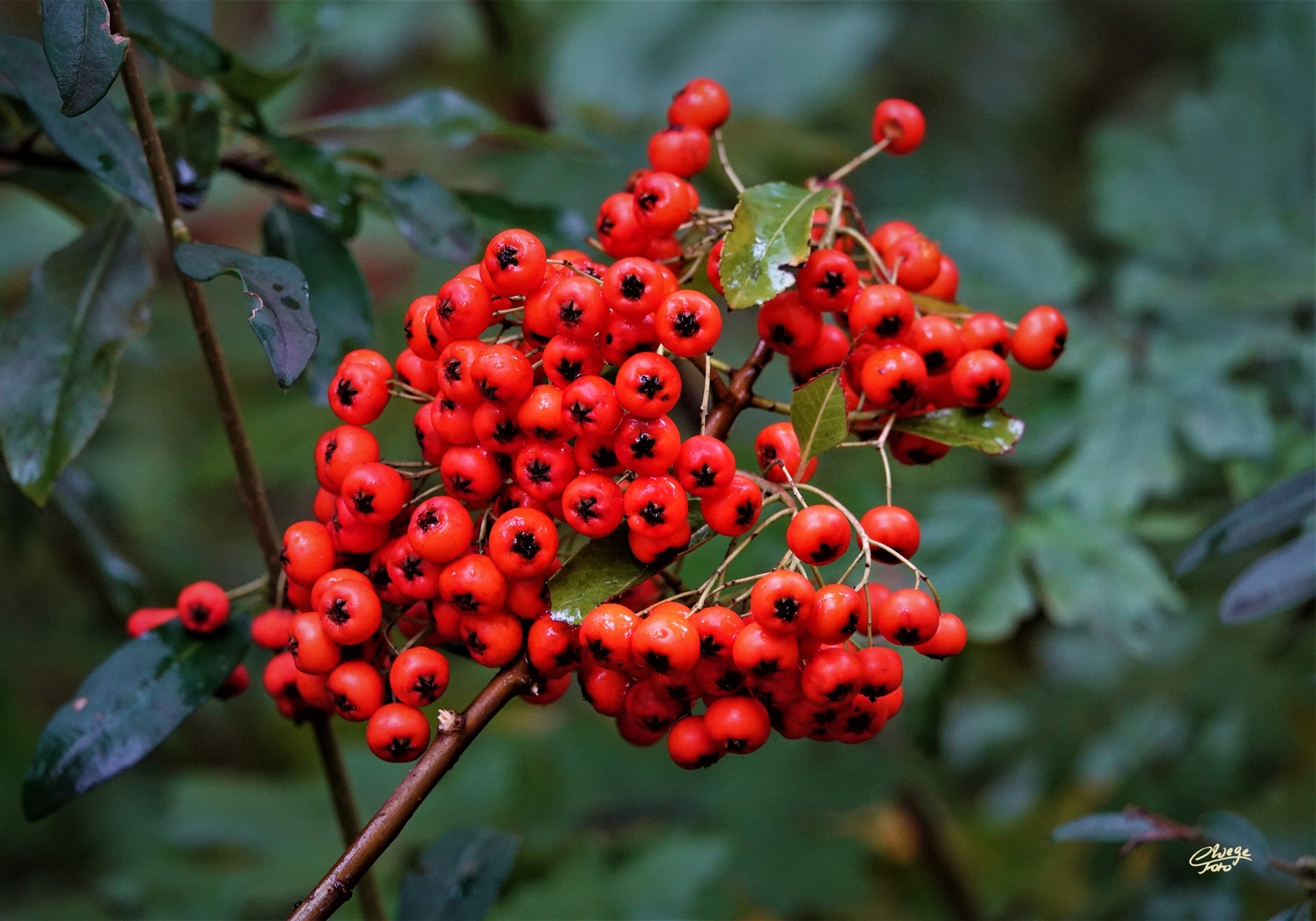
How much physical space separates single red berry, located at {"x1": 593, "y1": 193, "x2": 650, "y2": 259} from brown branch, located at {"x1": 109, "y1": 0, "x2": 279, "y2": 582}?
0.37 metres

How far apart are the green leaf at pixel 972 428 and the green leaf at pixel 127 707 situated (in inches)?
27.9

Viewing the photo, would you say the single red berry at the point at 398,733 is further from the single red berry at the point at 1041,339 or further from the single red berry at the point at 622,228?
the single red berry at the point at 1041,339

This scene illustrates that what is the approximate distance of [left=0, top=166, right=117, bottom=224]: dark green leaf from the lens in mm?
1194

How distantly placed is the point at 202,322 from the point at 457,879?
0.68 m

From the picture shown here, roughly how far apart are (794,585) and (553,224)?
2.55 ft

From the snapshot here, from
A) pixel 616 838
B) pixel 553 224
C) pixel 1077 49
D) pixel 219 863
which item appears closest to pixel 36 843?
pixel 219 863

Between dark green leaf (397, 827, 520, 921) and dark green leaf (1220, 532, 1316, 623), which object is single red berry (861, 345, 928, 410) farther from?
dark green leaf (397, 827, 520, 921)

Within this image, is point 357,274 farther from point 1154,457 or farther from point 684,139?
point 1154,457

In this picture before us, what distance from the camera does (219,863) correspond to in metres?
2.36

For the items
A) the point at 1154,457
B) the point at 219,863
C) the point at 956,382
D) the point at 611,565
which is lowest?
the point at 219,863

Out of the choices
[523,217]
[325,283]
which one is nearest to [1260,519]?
[523,217]

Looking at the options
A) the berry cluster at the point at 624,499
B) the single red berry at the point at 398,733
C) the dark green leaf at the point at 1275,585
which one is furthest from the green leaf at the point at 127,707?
the dark green leaf at the point at 1275,585

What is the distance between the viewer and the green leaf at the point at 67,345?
96 cm

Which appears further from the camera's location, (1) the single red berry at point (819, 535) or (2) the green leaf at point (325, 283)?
(2) the green leaf at point (325, 283)
